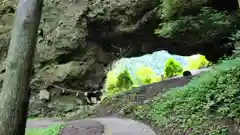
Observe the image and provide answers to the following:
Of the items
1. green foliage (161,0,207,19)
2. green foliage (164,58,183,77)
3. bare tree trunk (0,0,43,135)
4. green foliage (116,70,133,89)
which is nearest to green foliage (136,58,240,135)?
bare tree trunk (0,0,43,135)

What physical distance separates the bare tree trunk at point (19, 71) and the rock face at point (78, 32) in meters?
11.1

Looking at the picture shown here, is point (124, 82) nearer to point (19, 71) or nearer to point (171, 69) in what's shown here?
point (171, 69)

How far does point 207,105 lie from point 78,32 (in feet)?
38.7

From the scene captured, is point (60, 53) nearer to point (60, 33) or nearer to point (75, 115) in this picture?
point (60, 33)

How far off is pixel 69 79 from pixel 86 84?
119 cm

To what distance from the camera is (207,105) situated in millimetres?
5676

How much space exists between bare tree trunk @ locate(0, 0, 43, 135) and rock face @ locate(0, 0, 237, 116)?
36.3ft

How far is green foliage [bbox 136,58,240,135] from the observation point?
5219mm

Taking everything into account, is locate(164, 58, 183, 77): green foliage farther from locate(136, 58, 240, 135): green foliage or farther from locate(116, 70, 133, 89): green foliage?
locate(136, 58, 240, 135): green foliage

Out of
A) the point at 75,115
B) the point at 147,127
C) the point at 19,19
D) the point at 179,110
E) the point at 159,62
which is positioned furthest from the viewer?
the point at 159,62

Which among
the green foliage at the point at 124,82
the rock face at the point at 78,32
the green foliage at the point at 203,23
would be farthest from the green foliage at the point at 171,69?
the green foliage at the point at 203,23

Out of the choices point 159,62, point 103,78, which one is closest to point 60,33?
point 103,78

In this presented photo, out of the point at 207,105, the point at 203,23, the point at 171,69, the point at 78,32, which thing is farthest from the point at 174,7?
the point at 171,69

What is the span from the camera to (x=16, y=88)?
436 cm
